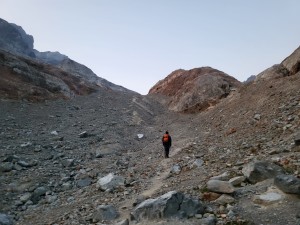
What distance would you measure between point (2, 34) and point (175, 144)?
129 m

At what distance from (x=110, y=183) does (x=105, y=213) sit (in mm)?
3422

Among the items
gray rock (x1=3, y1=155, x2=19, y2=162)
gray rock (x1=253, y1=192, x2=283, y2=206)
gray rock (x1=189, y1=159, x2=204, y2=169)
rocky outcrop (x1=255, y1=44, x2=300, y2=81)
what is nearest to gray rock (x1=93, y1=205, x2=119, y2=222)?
gray rock (x1=253, y1=192, x2=283, y2=206)

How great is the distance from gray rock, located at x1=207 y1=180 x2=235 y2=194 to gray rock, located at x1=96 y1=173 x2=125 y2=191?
480 centimetres

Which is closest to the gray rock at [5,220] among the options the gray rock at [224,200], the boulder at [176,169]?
the boulder at [176,169]

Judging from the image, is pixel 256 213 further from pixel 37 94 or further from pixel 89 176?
pixel 37 94

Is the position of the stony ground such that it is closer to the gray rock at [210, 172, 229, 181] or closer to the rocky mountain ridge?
the rocky mountain ridge

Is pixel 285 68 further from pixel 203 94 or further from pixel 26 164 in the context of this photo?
pixel 26 164

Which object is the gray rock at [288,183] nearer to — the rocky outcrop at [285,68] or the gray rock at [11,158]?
the gray rock at [11,158]

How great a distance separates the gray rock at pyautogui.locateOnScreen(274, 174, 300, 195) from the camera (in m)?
10.3

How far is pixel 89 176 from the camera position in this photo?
17.2 metres

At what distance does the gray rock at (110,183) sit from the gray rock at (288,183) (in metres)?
7.04

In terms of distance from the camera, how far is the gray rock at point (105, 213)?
11.5 m

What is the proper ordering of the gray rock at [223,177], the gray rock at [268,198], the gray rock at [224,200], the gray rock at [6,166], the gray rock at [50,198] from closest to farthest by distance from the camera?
the gray rock at [268,198], the gray rock at [224,200], the gray rock at [223,177], the gray rock at [50,198], the gray rock at [6,166]

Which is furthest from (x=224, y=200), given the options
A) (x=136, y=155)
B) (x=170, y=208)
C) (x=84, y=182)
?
(x=136, y=155)
